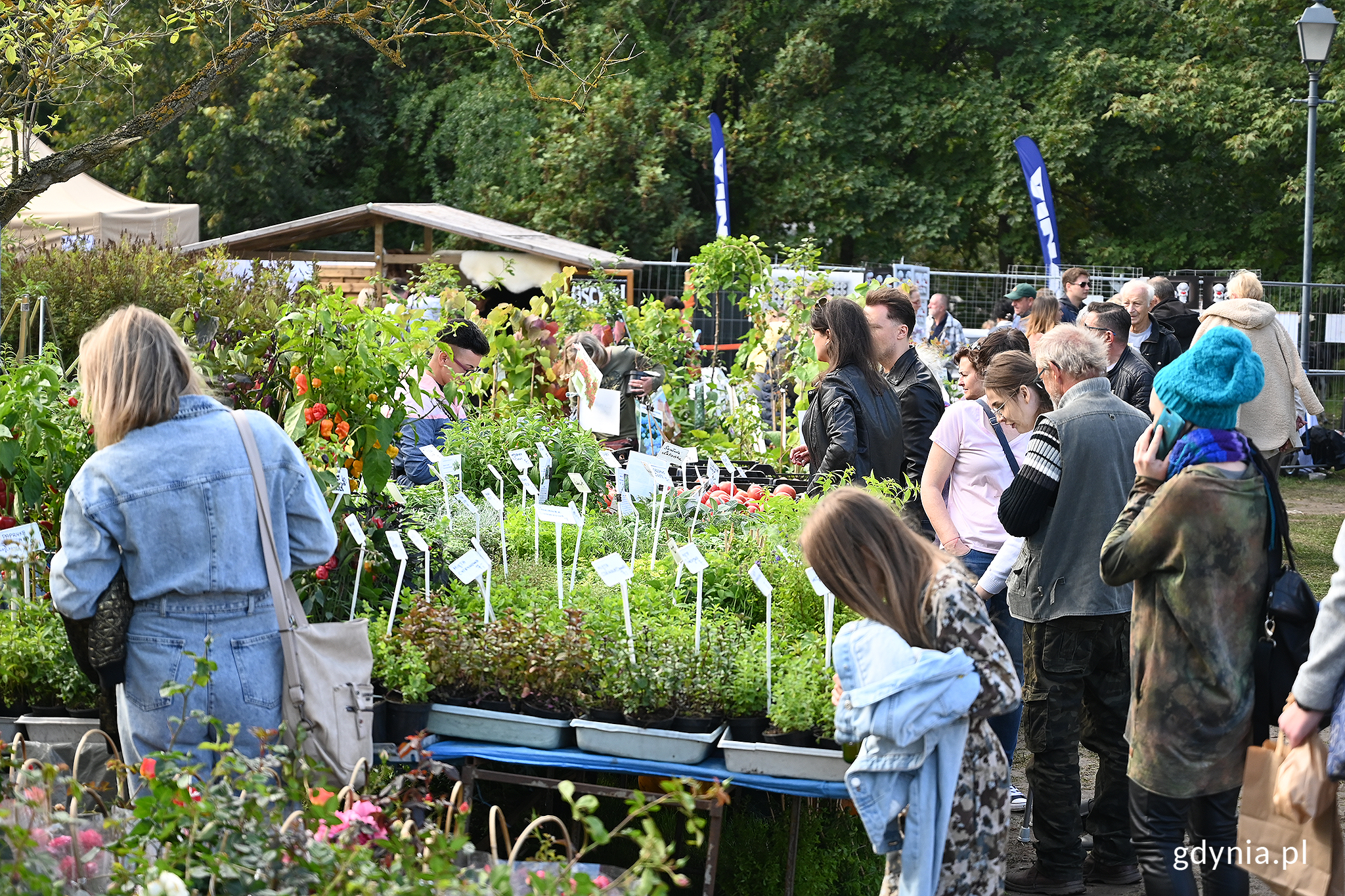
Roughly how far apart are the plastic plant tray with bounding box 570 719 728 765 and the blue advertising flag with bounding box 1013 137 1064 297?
13239 mm

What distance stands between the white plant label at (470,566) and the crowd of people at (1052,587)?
1.01 m

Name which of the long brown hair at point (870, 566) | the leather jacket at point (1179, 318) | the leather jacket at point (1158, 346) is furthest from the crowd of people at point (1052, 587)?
the leather jacket at point (1179, 318)

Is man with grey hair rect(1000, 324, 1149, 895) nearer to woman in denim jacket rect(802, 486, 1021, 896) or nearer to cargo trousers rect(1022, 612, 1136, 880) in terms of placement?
cargo trousers rect(1022, 612, 1136, 880)

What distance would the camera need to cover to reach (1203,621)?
277cm

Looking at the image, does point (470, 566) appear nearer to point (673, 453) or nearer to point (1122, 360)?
point (673, 453)

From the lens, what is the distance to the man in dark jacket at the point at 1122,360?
5.68 m

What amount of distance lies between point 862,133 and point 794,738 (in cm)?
1749

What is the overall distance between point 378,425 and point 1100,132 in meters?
17.5

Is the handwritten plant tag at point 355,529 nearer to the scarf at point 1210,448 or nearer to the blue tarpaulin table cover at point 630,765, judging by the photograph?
the blue tarpaulin table cover at point 630,765

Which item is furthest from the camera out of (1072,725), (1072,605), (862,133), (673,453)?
(862,133)

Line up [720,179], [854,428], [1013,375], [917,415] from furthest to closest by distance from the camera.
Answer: [720,179] → [917,415] → [854,428] → [1013,375]

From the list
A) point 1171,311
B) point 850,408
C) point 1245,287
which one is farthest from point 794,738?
point 1171,311

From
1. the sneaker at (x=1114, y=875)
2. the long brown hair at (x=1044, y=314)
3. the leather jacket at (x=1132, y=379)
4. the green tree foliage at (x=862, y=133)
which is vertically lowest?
the sneaker at (x=1114, y=875)

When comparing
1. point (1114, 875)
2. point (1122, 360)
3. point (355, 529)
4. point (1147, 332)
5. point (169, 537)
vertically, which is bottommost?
point (1114, 875)
